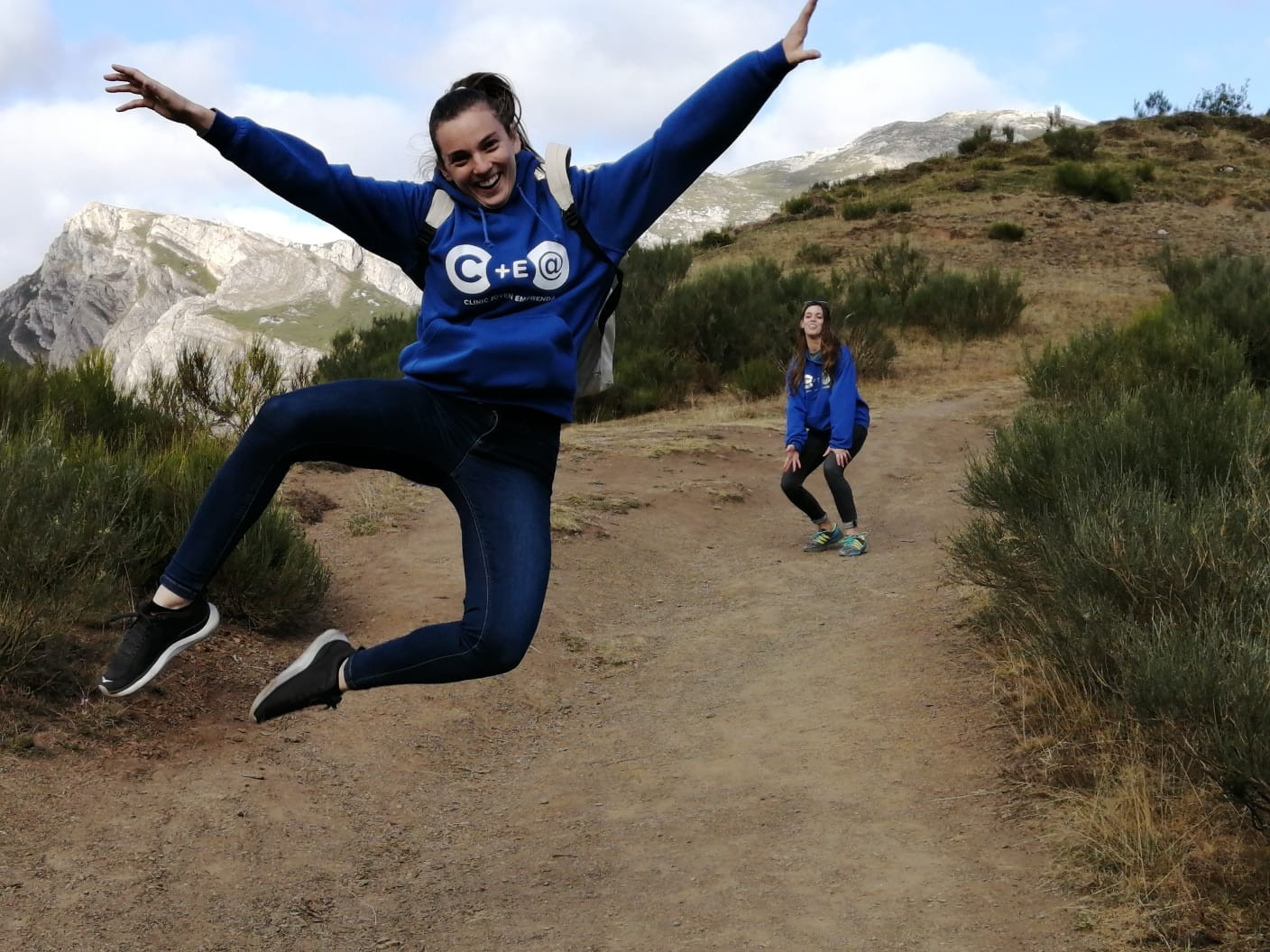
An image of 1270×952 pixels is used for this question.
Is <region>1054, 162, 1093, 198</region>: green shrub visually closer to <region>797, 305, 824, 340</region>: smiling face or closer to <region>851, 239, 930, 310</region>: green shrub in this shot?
<region>851, 239, 930, 310</region>: green shrub

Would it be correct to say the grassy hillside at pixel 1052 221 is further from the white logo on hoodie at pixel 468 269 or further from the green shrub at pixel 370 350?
the white logo on hoodie at pixel 468 269

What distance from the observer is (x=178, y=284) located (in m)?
146

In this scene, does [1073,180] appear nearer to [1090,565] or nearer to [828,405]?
[828,405]

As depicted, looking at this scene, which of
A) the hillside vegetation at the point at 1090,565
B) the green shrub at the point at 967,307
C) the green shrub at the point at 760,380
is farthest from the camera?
the green shrub at the point at 967,307

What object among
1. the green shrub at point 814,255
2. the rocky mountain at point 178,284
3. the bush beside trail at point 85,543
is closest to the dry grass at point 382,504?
the bush beside trail at point 85,543

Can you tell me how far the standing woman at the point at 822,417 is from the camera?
30.7 ft

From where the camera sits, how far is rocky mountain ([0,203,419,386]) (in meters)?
116

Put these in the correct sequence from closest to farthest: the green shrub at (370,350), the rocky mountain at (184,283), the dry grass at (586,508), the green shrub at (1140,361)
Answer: the dry grass at (586,508), the green shrub at (1140,361), the green shrub at (370,350), the rocky mountain at (184,283)

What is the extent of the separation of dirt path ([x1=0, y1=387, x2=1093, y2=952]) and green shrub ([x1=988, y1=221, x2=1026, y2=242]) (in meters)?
22.3

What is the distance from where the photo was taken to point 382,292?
132 metres

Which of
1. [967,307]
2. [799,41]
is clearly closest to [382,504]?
[799,41]

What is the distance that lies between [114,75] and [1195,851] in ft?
12.8

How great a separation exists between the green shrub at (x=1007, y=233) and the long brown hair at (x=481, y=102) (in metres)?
27.1

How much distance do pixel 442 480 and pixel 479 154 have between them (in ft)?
2.89
